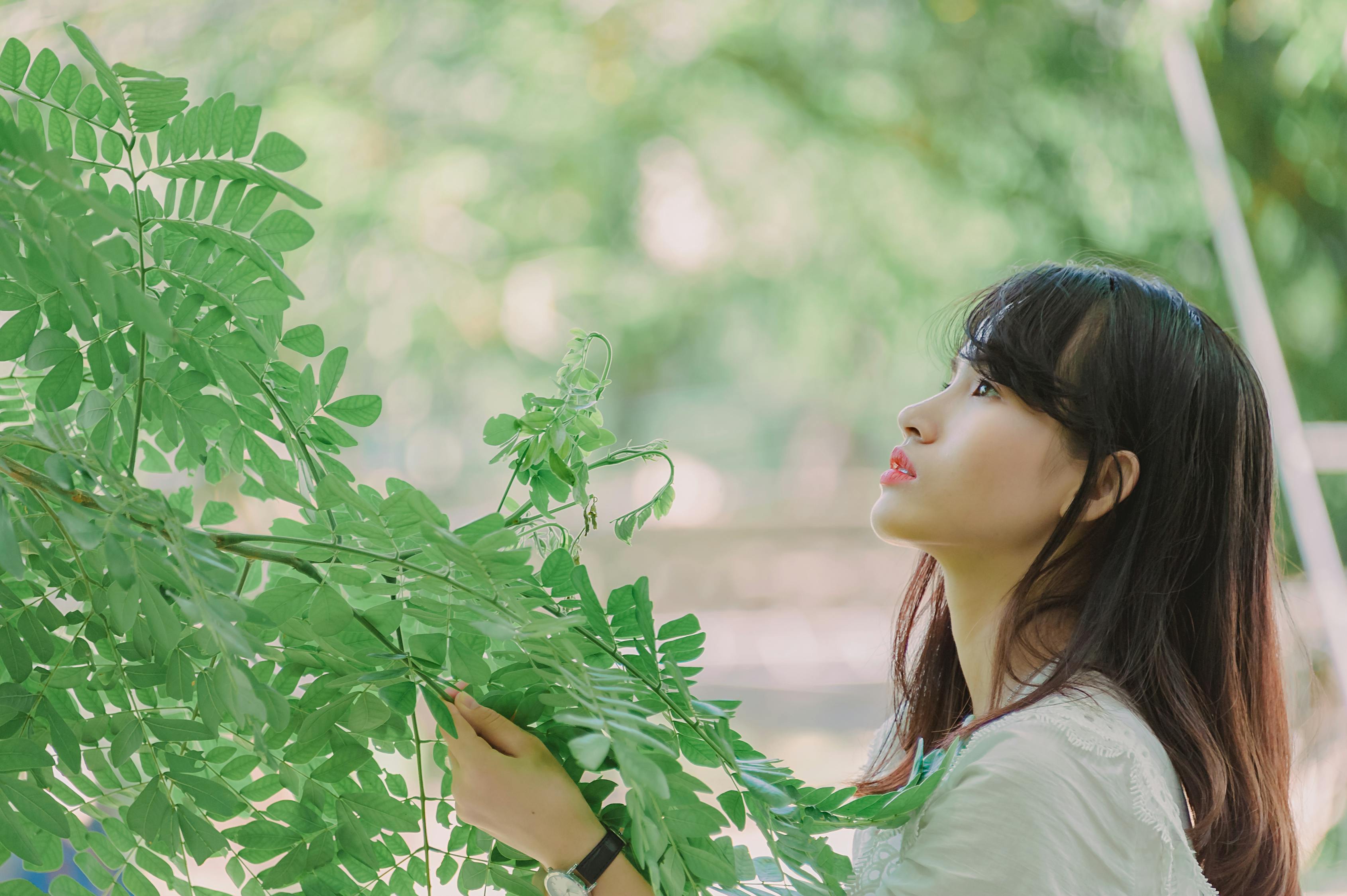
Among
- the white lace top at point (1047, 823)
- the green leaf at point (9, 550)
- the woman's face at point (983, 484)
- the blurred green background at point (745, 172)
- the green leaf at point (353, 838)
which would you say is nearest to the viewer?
the green leaf at point (9, 550)

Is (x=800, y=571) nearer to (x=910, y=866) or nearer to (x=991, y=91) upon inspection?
(x=991, y=91)

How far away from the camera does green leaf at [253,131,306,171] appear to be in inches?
14.6

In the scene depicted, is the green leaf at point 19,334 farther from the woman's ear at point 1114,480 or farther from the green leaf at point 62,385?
the woman's ear at point 1114,480

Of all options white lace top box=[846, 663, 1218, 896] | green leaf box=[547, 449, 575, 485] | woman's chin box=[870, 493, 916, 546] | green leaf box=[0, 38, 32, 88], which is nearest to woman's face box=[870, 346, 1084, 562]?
woman's chin box=[870, 493, 916, 546]

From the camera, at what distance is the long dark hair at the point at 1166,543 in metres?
0.57

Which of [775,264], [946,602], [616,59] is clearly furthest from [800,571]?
[946,602]

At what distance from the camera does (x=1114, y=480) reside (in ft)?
1.93

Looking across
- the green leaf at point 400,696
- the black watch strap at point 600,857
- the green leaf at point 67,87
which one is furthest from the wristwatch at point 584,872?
the green leaf at point 67,87

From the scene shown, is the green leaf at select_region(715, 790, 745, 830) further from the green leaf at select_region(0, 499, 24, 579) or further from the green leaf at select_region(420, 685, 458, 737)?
the green leaf at select_region(0, 499, 24, 579)

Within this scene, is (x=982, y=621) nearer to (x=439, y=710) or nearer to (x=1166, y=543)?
(x=1166, y=543)

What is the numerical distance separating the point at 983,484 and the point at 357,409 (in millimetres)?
321

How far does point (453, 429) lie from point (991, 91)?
5.57 ft

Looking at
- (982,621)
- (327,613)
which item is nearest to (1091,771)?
(982,621)

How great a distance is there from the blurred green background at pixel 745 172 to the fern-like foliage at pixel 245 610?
1.83 meters
